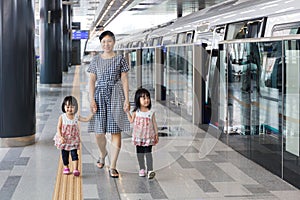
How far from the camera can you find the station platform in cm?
599

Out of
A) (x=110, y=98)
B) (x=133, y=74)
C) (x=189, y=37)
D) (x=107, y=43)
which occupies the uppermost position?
(x=189, y=37)

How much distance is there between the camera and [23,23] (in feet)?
29.4

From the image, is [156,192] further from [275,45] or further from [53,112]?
[53,112]

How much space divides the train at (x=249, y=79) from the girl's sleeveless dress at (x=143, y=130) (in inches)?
62.1

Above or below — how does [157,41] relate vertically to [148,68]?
above

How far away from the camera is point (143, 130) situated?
263 inches

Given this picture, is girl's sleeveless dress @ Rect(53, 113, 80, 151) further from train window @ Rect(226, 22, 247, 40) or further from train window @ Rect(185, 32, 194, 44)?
train window @ Rect(185, 32, 194, 44)

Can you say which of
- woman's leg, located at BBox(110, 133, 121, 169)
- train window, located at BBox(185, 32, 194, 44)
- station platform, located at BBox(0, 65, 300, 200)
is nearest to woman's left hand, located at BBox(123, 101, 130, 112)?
woman's leg, located at BBox(110, 133, 121, 169)

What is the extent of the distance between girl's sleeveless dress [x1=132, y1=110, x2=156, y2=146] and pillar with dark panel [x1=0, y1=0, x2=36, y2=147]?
2859mm

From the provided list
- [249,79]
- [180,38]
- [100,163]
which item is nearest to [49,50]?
[180,38]

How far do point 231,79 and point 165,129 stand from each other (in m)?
2.45

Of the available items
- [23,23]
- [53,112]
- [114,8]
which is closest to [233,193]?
[23,23]

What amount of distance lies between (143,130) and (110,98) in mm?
577

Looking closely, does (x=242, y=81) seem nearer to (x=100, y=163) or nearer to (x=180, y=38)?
(x=100, y=163)
